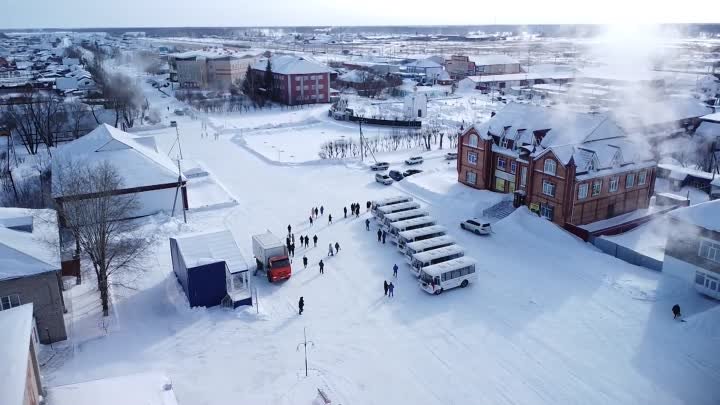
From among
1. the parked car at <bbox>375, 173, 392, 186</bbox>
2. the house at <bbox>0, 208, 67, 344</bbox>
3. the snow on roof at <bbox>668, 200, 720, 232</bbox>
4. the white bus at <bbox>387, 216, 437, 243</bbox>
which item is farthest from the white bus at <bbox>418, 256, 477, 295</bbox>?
the parked car at <bbox>375, 173, 392, 186</bbox>

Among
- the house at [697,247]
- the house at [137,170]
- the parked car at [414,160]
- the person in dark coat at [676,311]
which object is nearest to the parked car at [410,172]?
the parked car at [414,160]

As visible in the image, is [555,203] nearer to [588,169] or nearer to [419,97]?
[588,169]

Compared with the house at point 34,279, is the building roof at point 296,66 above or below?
above

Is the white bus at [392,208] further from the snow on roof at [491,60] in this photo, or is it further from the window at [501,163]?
the snow on roof at [491,60]

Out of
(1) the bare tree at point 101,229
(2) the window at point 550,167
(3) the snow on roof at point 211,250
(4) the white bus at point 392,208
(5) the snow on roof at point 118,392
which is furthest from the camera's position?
(4) the white bus at point 392,208

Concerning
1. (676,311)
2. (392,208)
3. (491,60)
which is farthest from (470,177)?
(491,60)

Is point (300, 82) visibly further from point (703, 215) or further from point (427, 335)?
point (427, 335)

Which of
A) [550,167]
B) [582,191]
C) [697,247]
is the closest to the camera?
[697,247]
